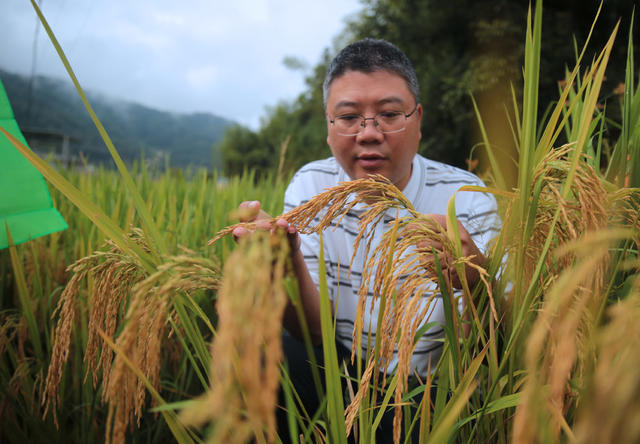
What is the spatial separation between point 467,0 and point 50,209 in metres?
17.8

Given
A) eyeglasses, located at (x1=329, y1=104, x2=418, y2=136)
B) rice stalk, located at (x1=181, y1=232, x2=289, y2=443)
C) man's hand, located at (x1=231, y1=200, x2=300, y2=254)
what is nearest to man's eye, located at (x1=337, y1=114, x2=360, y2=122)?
eyeglasses, located at (x1=329, y1=104, x2=418, y2=136)

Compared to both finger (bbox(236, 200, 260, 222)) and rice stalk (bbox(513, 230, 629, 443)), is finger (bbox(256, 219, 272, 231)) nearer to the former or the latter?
finger (bbox(236, 200, 260, 222))

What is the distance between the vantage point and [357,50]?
6.73 feet

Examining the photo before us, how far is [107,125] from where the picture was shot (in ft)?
18.7

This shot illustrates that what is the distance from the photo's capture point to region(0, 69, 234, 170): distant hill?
3.52 meters

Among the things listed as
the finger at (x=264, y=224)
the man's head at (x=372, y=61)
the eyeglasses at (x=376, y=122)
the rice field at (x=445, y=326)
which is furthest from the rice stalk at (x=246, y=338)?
the man's head at (x=372, y=61)

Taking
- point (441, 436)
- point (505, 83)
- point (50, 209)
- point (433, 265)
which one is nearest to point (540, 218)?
point (433, 265)

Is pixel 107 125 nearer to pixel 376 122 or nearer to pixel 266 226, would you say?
pixel 376 122

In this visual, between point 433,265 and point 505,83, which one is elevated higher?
point 505,83

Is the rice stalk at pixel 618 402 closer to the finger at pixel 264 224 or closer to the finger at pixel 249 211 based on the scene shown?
the finger at pixel 249 211

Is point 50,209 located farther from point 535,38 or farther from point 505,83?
point 505,83

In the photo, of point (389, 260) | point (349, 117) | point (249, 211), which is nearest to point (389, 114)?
point (349, 117)

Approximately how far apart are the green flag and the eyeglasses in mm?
1383

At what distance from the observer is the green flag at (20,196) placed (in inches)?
57.6
